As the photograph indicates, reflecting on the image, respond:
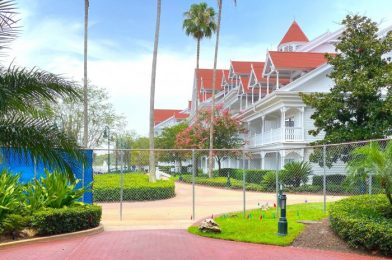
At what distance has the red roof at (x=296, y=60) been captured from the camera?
31844mm

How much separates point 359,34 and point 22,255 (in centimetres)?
1849

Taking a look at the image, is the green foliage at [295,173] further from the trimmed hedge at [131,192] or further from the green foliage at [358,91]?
the trimmed hedge at [131,192]

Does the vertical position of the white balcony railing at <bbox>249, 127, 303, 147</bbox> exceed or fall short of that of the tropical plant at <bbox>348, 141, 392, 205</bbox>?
it exceeds it

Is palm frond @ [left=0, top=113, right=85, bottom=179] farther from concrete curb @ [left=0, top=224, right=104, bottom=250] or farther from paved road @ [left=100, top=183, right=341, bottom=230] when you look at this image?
paved road @ [left=100, top=183, right=341, bottom=230]

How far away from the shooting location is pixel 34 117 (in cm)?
715

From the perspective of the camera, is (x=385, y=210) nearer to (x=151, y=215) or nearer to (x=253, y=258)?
(x=253, y=258)

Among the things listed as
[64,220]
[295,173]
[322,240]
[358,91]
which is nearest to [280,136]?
[358,91]

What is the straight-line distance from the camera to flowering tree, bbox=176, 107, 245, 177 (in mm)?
37500

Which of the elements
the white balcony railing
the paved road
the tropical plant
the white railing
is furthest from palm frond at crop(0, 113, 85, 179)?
the white railing

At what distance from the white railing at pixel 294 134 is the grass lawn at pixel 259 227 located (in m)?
14.5

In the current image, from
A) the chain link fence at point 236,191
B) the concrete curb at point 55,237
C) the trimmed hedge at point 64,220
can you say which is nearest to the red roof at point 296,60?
the chain link fence at point 236,191

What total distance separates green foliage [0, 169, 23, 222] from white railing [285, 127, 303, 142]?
20251 mm

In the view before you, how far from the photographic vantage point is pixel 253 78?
37.7 metres

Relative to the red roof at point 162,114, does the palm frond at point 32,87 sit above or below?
below
